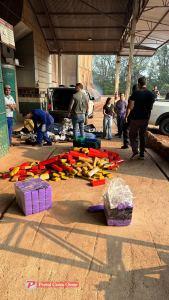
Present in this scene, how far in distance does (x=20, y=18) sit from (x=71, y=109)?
6677mm

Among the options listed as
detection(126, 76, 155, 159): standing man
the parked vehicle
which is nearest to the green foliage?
the parked vehicle

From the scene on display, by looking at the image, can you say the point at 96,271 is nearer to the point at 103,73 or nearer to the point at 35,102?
the point at 35,102

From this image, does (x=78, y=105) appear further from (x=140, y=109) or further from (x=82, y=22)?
(x=82, y=22)

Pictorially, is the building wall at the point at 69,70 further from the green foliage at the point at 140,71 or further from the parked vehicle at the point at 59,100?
the green foliage at the point at 140,71

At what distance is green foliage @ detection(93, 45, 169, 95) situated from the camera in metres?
66.4

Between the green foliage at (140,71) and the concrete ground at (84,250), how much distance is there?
5853cm

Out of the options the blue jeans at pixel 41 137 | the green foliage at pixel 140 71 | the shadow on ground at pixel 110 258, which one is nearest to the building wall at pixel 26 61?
the blue jeans at pixel 41 137

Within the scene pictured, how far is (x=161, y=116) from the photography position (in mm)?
11039

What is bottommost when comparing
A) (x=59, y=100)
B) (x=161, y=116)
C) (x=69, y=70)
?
(x=161, y=116)

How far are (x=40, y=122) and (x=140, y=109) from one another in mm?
3475

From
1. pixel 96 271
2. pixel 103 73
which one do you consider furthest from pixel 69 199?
pixel 103 73

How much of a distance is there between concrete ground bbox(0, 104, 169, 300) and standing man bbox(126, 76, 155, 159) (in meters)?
2.48

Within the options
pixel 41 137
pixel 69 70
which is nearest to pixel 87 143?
pixel 41 137

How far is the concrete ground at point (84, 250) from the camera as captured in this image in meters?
2.53
